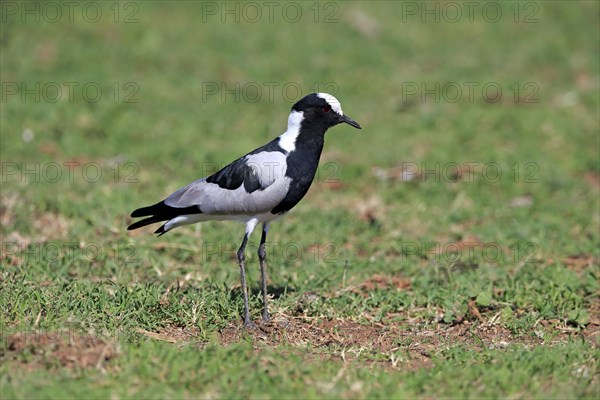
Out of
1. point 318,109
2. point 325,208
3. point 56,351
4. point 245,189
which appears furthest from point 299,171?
point 325,208

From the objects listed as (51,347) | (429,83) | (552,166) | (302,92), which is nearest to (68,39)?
(302,92)

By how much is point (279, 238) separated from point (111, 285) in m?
→ 1.90

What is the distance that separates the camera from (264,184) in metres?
5.67

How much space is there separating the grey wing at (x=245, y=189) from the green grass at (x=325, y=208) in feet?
1.94

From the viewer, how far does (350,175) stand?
9.15m

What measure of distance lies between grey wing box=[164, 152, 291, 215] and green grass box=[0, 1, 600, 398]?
59 centimetres

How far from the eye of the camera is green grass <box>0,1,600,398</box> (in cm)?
472

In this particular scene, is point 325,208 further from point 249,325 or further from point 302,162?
point 249,325

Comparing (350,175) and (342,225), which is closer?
(342,225)

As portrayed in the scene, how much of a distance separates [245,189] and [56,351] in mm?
1687

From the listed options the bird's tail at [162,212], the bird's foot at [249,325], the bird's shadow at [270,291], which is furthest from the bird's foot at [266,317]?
the bird's tail at [162,212]

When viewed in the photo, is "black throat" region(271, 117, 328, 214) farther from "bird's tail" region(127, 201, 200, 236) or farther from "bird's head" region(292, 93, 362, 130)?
"bird's tail" region(127, 201, 200, 236)

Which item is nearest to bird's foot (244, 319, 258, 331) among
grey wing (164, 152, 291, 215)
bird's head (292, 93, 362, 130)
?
grey wing (164, 152, 291, 215)

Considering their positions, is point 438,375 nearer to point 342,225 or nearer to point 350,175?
point 342,225
